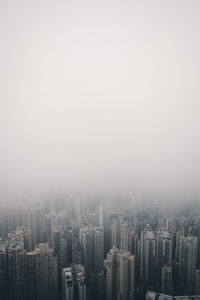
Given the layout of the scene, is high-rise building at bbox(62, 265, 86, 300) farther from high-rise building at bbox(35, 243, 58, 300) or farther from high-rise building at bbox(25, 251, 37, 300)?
high-rise building at bbox(25, 251, 37, 300)

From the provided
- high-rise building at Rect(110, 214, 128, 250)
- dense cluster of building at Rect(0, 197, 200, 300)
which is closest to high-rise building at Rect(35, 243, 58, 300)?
dense cluster of building at Rect(0, 197, 200, 300)

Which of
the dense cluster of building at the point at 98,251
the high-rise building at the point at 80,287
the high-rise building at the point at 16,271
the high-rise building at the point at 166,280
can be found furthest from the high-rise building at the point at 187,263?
the high-rise building at the point at 16,271

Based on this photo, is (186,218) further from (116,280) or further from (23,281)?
(23,281)

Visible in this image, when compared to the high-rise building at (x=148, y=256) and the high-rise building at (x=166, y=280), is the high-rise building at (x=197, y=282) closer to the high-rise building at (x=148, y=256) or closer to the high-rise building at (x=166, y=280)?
the high-rise building at (x=166, y=280)

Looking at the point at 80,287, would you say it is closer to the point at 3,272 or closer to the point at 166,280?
the point at 3,272

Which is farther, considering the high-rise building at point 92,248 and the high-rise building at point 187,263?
the high-rise building at point 92,248

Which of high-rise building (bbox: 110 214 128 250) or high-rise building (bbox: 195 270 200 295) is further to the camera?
high-rise building (bbox: 110 214 128 250)

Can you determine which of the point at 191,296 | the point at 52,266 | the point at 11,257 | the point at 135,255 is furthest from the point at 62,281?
the point at 191,296
